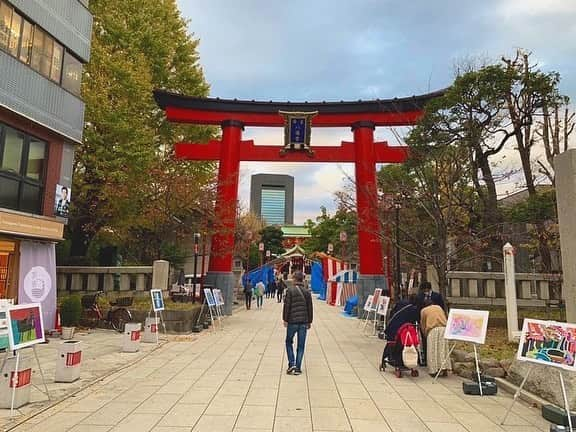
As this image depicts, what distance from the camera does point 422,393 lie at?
6.67m

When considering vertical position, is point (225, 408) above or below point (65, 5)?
below

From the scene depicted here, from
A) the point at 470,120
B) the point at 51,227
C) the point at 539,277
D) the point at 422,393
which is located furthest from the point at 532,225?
the point at 51,227

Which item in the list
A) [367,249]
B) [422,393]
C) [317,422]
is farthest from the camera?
[367,249]

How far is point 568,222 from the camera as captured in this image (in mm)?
6938

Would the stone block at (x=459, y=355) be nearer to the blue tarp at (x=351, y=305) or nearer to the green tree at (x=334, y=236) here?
the blue tarp at (x=351, y=305)

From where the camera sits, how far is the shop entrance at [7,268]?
10852mm

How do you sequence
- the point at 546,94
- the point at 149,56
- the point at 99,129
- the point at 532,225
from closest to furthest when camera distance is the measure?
1. the point at 546,94
2. the point at 532,225
3. the point at 99,129
4. the point at 149,56

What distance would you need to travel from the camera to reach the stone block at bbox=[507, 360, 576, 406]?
5.65 m

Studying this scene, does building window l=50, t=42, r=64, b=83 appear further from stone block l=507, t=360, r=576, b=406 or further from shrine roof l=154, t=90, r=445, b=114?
stone block l=507, t=360, r=576, b=406

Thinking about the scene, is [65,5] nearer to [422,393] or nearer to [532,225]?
[422,393]

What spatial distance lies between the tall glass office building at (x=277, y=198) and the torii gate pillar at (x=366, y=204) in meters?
81.3

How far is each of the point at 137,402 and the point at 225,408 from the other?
132 cm

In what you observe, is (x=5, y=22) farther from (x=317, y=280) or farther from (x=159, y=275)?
(x=317, y=280)

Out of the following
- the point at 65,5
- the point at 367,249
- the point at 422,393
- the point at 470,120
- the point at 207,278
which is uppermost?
the point at 65,5
